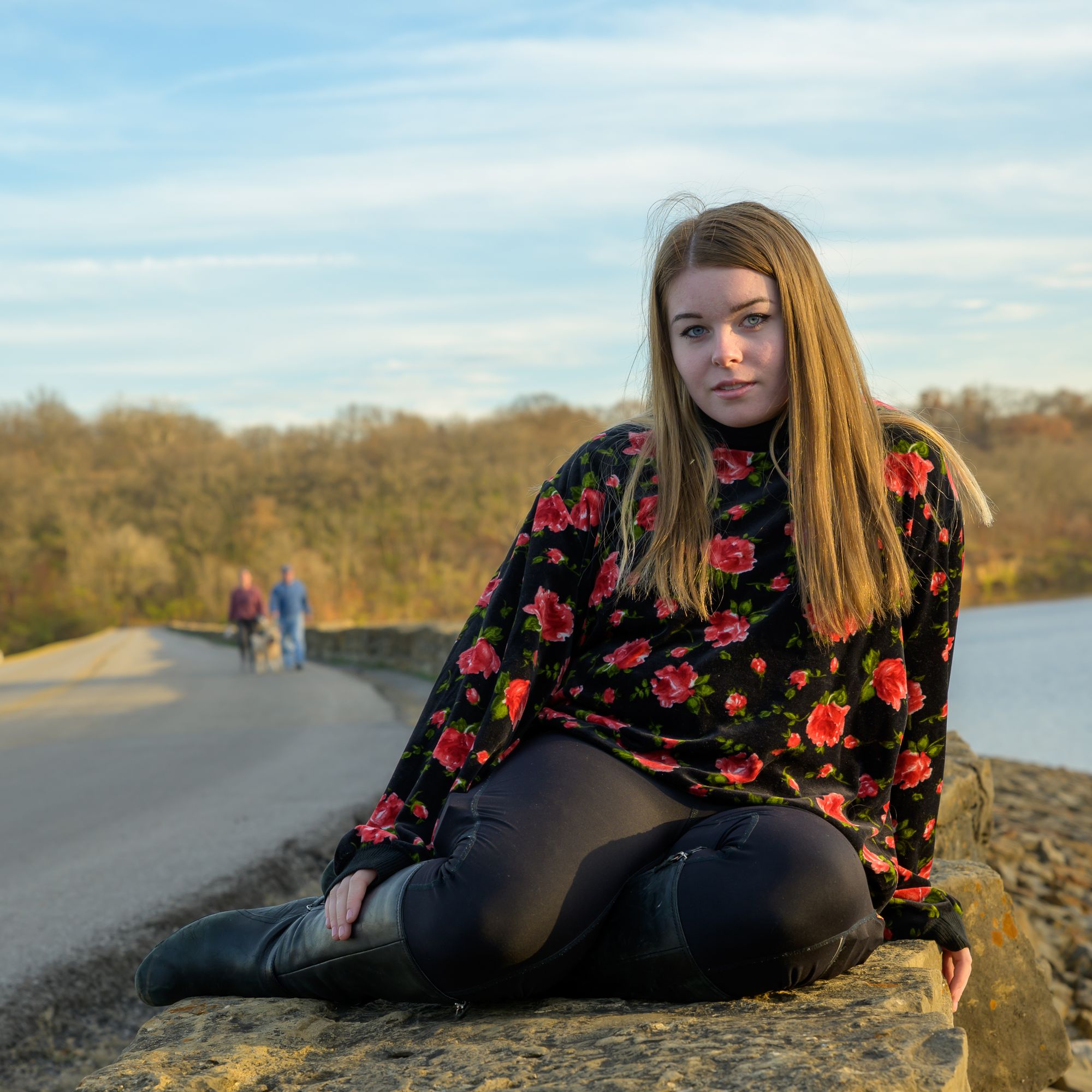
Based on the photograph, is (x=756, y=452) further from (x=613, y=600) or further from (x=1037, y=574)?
(x=1037, y=574)

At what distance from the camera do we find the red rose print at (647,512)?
2.40m

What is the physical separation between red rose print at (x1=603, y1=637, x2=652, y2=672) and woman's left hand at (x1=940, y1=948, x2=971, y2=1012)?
82 centimetres

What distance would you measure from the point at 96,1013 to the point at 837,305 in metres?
2.47

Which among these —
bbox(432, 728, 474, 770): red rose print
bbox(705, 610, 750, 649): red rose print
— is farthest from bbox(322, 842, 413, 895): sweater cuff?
bbox(705, 610, 750, 649): red rose print

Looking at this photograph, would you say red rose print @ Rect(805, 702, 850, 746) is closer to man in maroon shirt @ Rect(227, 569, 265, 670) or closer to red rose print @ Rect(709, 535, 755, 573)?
red rose print @ Rect(709, 535, 755, 573)

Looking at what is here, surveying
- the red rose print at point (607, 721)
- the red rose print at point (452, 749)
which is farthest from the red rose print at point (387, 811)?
the red rose print at point (607, 721)

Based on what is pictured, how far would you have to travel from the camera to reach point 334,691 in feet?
41.3

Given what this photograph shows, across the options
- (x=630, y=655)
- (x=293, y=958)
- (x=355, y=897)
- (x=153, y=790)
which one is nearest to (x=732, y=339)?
(x=630, y=655)

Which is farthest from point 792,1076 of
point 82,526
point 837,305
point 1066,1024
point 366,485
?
point 82,526

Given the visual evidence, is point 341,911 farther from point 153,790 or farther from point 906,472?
point 153,790

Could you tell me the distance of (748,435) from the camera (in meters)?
2.43

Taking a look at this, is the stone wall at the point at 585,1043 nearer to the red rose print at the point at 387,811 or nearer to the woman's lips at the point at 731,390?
the red rose print at the point at 387,811

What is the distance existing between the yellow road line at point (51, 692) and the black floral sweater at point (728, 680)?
403 inches

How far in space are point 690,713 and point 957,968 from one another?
0.76 meters
